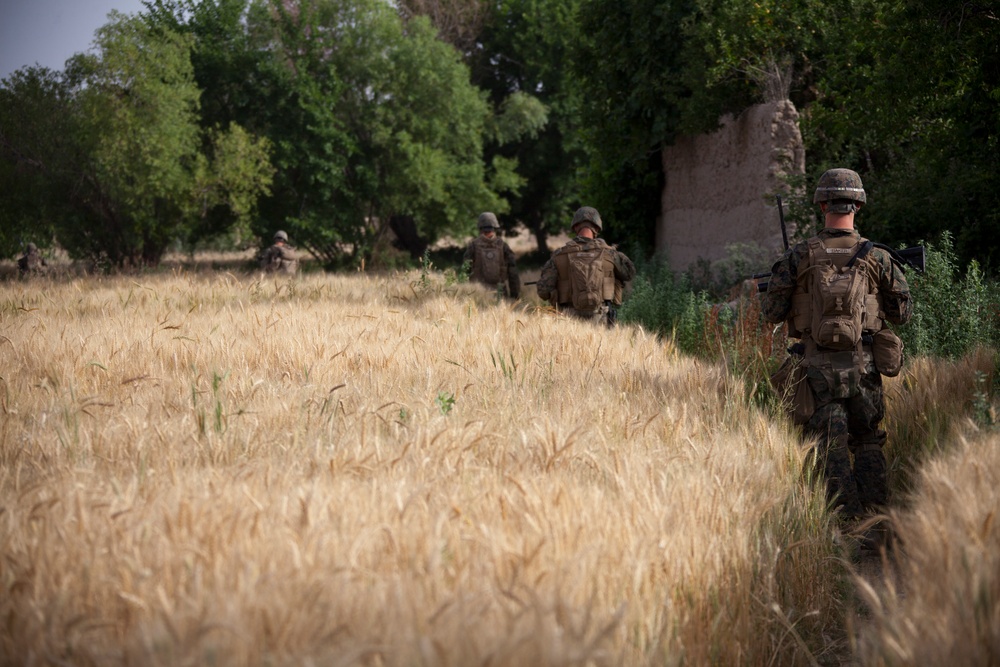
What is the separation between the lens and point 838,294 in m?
4.81

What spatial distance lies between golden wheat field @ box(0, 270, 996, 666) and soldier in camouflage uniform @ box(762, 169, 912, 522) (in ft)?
1.08

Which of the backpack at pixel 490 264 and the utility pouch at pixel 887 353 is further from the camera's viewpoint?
the backpack at pixel 490 264

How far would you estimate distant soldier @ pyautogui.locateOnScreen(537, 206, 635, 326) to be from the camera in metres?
8.24

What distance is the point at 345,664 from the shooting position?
193 cm

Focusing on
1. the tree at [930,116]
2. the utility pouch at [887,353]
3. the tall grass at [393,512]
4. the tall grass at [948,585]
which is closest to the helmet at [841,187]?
the utility pouch at [887,353]

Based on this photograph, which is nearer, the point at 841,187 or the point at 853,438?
the point at 841,187

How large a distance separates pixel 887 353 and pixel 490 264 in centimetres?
691

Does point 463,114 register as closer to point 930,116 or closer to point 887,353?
point 930,116

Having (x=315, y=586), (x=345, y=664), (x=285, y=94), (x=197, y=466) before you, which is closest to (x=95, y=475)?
(x=197, y=466)

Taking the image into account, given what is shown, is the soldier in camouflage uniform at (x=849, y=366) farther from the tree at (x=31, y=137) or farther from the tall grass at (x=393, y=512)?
the tree at (x=31, y=137)

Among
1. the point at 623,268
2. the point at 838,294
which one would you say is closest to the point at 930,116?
the point at 623,268

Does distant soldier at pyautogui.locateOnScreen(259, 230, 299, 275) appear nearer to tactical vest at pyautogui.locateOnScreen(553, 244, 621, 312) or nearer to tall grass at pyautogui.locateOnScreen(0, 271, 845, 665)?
tactical vest at pyautogui.locateOnScreen(553, 244, 621, 312)

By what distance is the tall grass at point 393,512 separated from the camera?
2209 mm

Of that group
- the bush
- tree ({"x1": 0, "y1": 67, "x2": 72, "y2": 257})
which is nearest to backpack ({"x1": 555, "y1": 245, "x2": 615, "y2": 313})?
the bush
